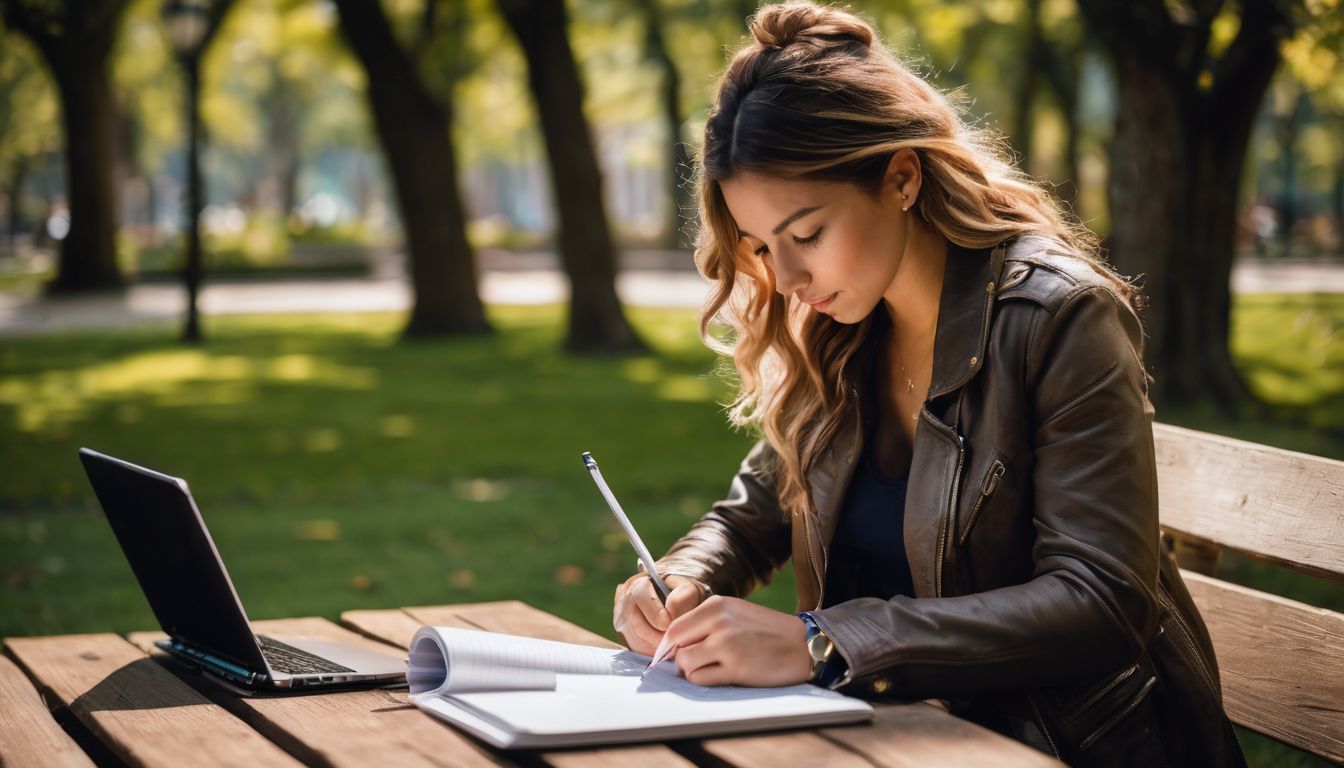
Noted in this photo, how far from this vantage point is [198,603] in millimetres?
2627

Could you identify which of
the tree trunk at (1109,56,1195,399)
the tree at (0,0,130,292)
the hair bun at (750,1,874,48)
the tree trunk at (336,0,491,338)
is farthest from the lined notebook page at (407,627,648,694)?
the tree at (0,0,130,292)

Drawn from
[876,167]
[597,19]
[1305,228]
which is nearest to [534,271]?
[597,19]

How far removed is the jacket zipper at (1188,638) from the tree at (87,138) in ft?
87.3

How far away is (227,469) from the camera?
35.0 feet

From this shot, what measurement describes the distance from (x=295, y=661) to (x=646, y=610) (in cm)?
59

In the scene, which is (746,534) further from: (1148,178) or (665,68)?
(665,68)

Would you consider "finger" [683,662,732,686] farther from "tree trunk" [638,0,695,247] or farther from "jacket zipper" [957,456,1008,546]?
"tree trunk" [638,0,695,247]

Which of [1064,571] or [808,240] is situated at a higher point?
[808,240]

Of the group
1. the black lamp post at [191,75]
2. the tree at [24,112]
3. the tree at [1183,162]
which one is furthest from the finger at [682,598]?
the tree at [24,112]

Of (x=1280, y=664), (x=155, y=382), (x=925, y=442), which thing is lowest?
(x=155, y=382)

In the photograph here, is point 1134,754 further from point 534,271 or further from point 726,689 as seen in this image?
point 534,271

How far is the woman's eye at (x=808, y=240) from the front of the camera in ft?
9.05

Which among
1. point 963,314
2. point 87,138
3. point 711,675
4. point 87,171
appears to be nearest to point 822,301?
point 963,314

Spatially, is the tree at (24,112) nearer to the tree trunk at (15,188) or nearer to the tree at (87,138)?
the tree trunk at (15,188)
